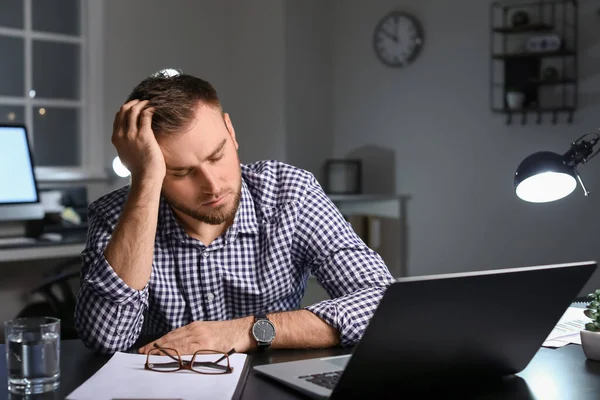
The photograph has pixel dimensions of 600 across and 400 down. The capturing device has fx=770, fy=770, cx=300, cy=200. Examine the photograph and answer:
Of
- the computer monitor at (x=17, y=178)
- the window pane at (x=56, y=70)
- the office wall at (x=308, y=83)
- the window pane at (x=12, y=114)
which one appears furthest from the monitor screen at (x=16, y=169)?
the office wall at (x=308, y=83)

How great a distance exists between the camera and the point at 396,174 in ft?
15.5

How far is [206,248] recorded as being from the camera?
1.63 m

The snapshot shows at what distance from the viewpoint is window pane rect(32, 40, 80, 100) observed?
167 inches

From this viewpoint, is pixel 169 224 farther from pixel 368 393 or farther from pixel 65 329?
pixel 368 393

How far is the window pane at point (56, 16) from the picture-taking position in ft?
13.8

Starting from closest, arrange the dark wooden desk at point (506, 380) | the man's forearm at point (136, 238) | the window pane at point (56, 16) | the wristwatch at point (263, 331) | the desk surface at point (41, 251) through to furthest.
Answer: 1. the dark wooden desk at point (506, 380)
2. the wristwatch at point (263, 331)
3. the man's forearm at point (136, 238)
4. the desk surface at point (41, 251)
5. the window pane at point (56, 16)

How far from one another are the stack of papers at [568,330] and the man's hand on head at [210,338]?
0.51 meters

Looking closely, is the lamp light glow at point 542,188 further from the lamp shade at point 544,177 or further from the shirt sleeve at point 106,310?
the shirt sleeve at point 106,310

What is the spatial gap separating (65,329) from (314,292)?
250 cm

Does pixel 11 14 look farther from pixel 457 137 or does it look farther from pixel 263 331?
pixel 263 331

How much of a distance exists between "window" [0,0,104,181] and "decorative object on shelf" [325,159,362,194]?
55.1 inches

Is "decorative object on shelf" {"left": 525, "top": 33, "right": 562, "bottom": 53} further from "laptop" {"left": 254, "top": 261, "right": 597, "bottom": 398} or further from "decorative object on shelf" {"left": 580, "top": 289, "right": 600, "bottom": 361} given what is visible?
"laptop" {"left": 254, "top": 261, "right": 597, "bottom": 398}

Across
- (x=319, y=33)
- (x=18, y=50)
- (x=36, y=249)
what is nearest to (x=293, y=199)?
(x=36, y=249)

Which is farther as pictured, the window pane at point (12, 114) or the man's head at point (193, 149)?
the window pane at point (12, 114)
